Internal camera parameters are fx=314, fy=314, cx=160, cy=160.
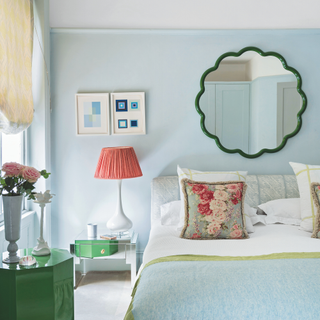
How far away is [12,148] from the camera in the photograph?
252 centimetres

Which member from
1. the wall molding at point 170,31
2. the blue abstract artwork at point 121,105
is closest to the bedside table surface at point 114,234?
the blue abstract artwork at point 121,105

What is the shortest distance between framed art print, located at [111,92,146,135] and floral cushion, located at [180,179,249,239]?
→ 94 centimetres

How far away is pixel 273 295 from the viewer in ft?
4.26

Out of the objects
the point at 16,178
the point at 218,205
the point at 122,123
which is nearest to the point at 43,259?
the point at 16,178

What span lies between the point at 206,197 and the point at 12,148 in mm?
1582

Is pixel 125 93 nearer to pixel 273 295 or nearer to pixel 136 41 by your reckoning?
pixel 136 41

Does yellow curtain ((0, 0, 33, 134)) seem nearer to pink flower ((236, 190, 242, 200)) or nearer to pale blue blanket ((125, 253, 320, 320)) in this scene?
pale blue blanket ((125, 253, 320, 320))

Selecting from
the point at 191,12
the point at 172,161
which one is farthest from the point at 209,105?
the point at 191,12

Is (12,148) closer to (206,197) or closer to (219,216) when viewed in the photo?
(206,197)

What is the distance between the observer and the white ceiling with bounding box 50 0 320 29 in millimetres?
2627

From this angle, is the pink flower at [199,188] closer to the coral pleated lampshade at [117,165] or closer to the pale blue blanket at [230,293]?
the coral pleated lampshade at [117,165]

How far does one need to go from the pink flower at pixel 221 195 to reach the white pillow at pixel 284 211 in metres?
0.55

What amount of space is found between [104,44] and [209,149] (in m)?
1.39

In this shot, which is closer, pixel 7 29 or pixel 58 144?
pixel 7 29
